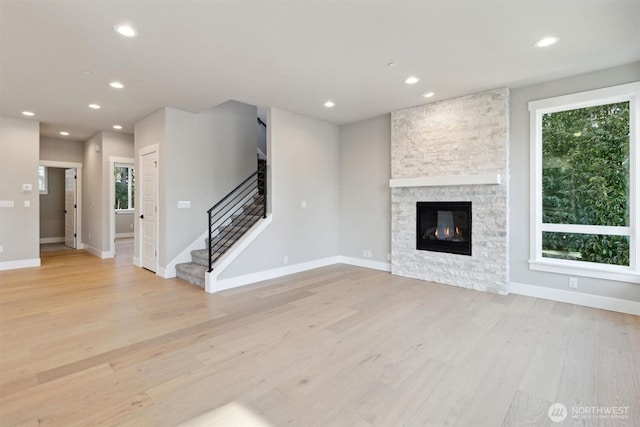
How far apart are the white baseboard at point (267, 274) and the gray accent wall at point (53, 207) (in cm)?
813

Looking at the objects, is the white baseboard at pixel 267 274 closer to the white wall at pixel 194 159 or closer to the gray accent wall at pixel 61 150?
the white wall at pixel 194 159

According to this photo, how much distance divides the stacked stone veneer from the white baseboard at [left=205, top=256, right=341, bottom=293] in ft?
4.64

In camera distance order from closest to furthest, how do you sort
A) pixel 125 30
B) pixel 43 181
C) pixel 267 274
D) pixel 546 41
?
1. pixel 125 30
2. pixel 546 41
3. pixel 267 274
4. pixel 43 181

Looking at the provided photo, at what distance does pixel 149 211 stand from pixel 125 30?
11.9 ft

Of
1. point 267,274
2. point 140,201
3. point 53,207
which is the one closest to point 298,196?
point 267,274

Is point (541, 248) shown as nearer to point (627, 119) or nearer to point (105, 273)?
point (627, 119)

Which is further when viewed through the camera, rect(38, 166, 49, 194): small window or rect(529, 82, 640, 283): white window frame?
rect(38, 166, 49, 194): small window

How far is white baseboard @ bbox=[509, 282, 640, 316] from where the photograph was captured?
143 inches

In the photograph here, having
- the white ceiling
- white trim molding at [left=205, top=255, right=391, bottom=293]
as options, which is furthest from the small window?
white trim molding at [left=205, top=255, right=391, bottom=293]

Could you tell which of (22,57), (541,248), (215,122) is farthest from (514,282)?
(22,57)

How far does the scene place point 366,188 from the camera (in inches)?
245

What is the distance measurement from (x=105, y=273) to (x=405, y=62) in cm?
601

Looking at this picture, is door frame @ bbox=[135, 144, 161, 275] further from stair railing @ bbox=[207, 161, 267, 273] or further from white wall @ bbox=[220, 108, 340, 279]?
white wall @ bbox=[220, 108, 340, 279]

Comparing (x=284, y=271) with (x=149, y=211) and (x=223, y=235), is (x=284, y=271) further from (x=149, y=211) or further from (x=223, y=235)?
(x=149, y=211)
